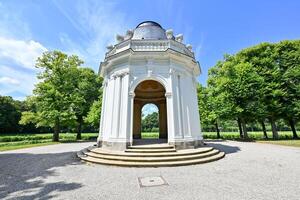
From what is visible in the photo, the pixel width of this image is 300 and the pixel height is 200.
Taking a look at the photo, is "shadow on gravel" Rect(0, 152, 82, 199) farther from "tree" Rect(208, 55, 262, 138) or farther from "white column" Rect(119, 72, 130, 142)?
"tree" Rect(208, 55, 262, 138)

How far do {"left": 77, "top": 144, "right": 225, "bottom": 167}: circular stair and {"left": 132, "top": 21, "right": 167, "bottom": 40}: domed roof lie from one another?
8373mm

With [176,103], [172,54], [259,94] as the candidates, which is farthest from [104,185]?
[259,94]

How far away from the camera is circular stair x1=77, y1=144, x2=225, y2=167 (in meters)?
7.18

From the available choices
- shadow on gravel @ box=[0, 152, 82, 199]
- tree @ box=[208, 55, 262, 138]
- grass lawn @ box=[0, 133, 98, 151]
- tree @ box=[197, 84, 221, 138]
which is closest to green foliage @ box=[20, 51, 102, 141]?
grass lawn @ box=[0, 133, 98, 151]

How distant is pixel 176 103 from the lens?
9578 millimetres

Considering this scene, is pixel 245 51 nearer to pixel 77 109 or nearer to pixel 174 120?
pixel 174 120

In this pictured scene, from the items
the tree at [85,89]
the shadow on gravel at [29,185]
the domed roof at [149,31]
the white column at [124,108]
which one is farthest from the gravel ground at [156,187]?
the tree at [85,89]

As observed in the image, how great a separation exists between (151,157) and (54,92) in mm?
18195

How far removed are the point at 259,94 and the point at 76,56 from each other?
25.7m

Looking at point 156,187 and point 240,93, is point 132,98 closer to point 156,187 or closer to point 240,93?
point 156,187

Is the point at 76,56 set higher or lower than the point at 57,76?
higher

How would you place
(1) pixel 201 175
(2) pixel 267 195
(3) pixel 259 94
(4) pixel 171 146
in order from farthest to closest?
(3) pixel 259 94 < (4) pixel 171 146 < (1) pixel 201 175 < (2) pixel 267 195

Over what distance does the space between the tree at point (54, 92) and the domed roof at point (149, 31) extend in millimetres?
13844

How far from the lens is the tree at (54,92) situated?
66.1 ft
